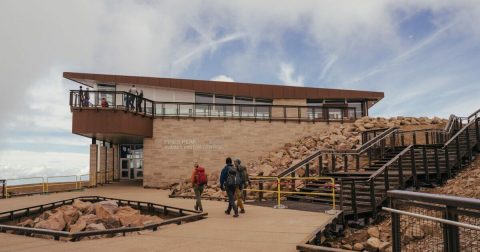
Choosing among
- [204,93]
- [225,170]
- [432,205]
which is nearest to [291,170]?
[225,170]

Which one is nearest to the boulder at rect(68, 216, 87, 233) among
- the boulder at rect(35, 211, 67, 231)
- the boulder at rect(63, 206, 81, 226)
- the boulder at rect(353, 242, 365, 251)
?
the boulder at rect(35, 211, 67, 231)

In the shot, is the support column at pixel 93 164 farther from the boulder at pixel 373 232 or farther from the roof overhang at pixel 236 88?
the boulder at pixel 373 232

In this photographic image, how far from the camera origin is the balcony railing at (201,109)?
22.6m

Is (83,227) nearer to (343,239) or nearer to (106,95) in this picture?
(343,239)

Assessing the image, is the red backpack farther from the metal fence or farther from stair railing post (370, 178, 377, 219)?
the metal fence

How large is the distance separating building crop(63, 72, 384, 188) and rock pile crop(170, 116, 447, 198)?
833 mm

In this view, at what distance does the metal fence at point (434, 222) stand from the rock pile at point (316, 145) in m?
15.0

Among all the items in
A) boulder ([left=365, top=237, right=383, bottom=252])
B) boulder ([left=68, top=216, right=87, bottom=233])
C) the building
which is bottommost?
boulder ([left=365, top=237, right=383, bottom=252])

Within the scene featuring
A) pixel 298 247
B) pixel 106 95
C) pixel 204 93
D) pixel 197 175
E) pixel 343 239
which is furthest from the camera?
pixel 204 93

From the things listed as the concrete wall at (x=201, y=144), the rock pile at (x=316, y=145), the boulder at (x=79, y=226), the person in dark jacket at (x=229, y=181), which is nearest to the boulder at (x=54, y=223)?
the boulder at (x=79, y=226)

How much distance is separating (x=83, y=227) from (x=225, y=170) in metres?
4.53

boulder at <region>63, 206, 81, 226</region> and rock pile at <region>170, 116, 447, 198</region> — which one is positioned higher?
rock pile at <region>170, 116, 447, 198</region>

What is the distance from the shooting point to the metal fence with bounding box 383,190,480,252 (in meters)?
3.80

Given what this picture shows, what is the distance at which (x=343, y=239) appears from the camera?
33.3 feet
